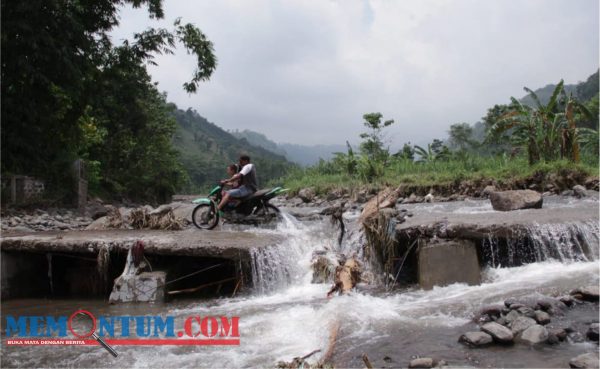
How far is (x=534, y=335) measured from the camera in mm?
3908

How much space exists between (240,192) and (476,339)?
6315mm

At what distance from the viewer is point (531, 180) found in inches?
723

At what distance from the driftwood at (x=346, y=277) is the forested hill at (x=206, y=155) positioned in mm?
32663

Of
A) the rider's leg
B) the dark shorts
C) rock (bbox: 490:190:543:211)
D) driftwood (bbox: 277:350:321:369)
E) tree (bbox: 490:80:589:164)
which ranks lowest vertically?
driftwood (bbox: 277:350:321:369)

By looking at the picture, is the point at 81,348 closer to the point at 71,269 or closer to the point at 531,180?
the point at 71,269

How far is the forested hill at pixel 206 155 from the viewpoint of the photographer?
209 feet

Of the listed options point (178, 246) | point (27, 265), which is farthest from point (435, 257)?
point (27, 265)

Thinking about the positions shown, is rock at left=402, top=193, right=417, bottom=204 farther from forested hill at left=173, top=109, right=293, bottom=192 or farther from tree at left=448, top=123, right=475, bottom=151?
tree at left=448, top=123, right=475, bottom=151

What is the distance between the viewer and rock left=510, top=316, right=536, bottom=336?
408cm

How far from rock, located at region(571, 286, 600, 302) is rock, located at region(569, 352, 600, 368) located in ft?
5.65

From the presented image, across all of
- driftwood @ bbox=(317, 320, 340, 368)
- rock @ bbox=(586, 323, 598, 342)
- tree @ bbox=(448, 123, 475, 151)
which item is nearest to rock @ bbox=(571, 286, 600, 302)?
rock @ bbox=(586, 323, 598, 342)

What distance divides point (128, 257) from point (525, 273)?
19.9ft

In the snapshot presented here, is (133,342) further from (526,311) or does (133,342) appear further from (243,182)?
(243,182)

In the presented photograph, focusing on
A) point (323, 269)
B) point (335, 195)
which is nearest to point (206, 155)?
point (335, 195)
